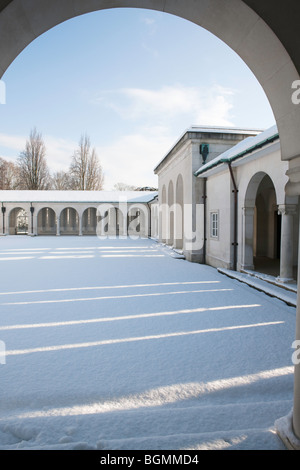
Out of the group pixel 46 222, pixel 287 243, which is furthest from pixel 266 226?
pixel 46 222

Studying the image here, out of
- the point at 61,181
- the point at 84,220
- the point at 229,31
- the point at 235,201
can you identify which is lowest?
the point at 84,220

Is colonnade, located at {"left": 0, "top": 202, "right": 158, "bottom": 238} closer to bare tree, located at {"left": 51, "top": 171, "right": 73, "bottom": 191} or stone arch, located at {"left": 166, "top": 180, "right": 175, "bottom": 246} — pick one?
stone arch, located at {"left": 166, "top": 180, "right": 175, "bottom": 246}

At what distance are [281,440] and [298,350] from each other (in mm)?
785

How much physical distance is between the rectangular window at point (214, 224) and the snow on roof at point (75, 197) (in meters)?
19.6

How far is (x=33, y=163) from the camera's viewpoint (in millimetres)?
47812

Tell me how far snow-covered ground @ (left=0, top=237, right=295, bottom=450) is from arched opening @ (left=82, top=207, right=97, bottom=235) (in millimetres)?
30075

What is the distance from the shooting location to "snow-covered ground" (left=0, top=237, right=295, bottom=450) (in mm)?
2535

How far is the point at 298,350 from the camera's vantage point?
2.21 metres

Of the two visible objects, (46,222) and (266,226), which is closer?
(266,226)

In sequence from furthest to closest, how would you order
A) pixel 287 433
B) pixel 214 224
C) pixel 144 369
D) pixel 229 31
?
pixel 214 224 → pixel 144 369 → pixel 229 31 → pixel 287 433

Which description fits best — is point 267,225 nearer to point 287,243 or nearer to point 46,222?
point 287,243

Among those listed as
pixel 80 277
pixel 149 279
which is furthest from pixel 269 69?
pixel 80 277

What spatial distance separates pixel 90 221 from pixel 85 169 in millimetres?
15026

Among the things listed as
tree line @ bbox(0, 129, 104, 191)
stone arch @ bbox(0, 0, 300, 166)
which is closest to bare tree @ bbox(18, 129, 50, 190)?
tree line @ bbox(0, 129, 104, 191)
